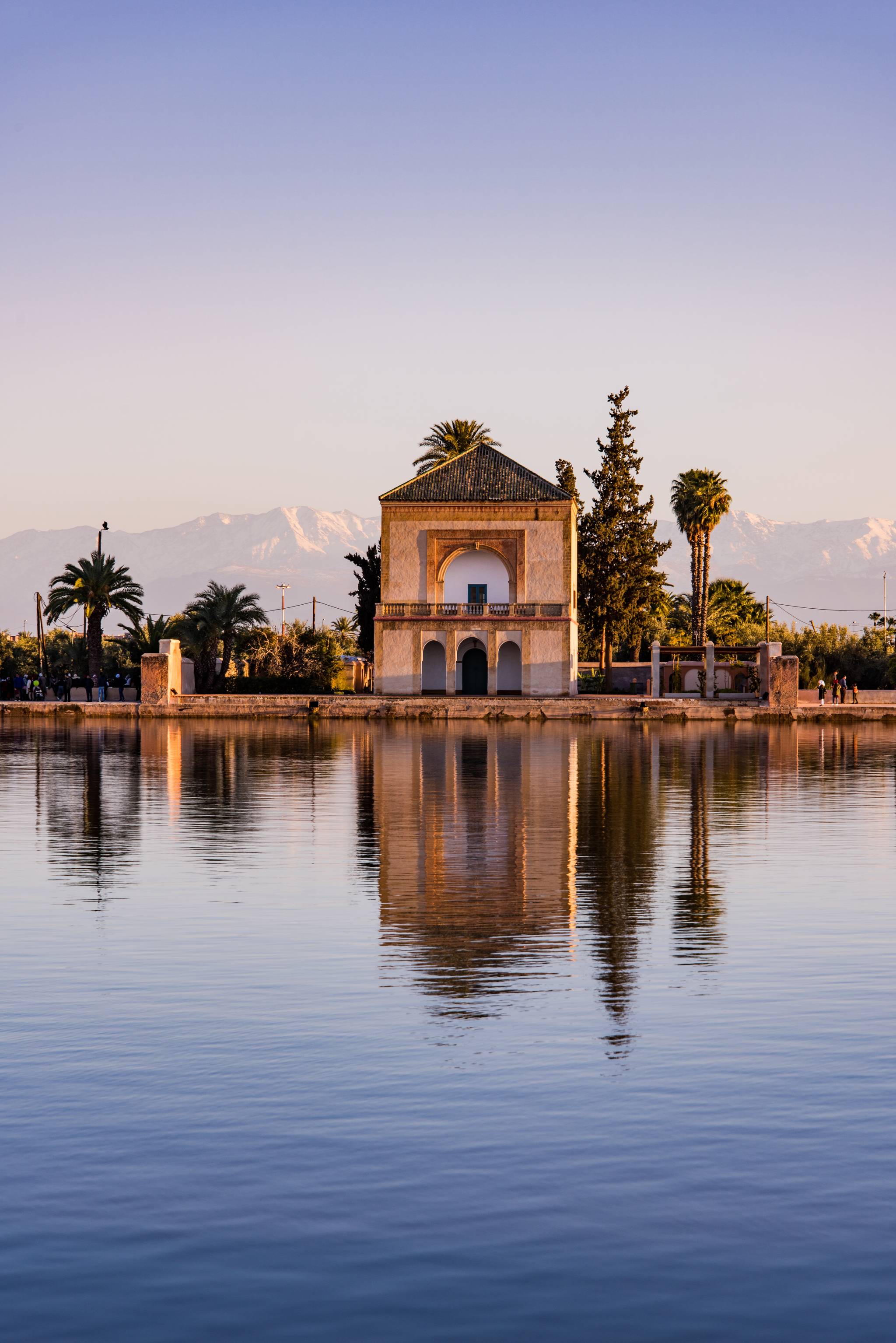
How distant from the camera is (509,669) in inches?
2115

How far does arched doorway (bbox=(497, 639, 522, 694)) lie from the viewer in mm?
53406

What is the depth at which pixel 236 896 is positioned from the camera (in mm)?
10836

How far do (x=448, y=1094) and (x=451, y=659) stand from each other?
46.9m

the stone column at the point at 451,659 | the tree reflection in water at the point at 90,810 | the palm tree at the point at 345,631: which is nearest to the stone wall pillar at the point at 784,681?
the stone column at the point at 451,659

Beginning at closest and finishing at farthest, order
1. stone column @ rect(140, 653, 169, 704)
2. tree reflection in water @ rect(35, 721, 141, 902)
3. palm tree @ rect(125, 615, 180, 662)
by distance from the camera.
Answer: tree reflection in water @ rect(35, 721, 141, 902) → stone column @ rect(140, 653, 169, 704) → palm tree @ rect(125, 615, 180, 662)

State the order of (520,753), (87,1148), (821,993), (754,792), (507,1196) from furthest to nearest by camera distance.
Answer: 1. (520,753)
2. (754,792)
3. (821,993)
4. (87,1148)
5. (507,1196)

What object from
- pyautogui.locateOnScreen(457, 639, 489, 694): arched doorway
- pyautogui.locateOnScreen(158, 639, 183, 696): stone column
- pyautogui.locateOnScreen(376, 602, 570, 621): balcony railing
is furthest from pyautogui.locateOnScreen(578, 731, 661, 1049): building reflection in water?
pyautogui.locateOnScreen(457, 639, 489, 694): arched doorway

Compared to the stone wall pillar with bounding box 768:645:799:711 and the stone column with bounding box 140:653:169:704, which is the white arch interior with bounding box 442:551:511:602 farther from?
the stone column with bounding box 140:653:169:704

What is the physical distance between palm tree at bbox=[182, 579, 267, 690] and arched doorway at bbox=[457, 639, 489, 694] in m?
9.12

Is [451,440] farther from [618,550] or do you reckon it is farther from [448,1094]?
[448,1094]

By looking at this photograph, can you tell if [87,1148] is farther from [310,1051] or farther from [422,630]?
[422,630]

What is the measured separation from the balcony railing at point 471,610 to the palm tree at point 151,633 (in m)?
10.9

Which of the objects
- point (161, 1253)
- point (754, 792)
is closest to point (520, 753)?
point (754, 792)

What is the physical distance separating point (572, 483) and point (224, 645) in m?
16.2
